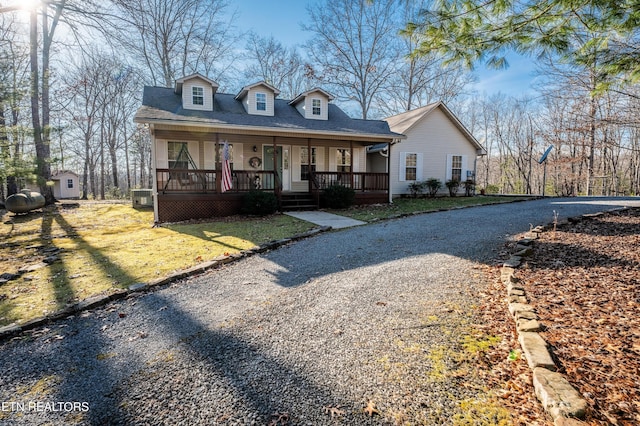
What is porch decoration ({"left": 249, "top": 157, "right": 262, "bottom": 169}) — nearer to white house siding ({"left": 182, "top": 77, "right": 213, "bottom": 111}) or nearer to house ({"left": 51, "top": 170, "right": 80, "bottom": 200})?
white house siding ({"left": 182, "top": 77, "right": 213, "bottom": 111})

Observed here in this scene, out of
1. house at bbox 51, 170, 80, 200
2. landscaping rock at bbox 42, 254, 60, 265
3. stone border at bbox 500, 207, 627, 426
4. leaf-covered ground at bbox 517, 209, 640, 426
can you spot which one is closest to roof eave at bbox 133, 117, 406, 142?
landscaping rock at bbox 42, 254, 60, 265

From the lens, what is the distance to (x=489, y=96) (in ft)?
111

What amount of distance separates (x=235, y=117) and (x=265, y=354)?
1102cm

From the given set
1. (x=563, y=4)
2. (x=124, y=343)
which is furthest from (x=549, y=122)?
(x=124, y=343)

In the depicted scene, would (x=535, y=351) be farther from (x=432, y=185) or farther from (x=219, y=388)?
(x=432, y=185)

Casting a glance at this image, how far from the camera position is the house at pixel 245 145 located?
1093cm

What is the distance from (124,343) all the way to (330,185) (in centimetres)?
1032

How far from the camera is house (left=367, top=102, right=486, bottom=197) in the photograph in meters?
16.6

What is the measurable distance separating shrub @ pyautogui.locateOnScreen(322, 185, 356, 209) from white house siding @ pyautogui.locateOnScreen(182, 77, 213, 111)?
5906mm

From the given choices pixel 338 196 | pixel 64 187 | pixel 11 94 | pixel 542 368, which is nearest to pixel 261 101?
pixel 338 196

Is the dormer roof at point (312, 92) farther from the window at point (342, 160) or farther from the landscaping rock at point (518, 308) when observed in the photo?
the landscaping rock at point (518, 308)

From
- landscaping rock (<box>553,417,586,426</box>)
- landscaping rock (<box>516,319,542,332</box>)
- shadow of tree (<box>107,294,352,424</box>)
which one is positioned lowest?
shadow of tree (<box>107,294,352,424</box>)

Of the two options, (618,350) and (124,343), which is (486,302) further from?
(124,343)

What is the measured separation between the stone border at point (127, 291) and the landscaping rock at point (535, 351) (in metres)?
4.54
